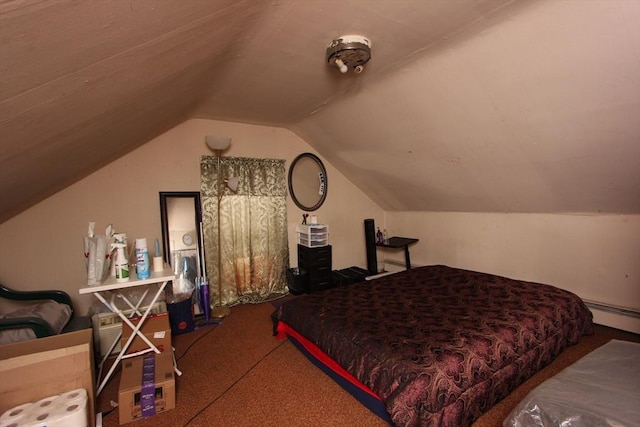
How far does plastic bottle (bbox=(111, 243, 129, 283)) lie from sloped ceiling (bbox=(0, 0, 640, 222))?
25.5 inches

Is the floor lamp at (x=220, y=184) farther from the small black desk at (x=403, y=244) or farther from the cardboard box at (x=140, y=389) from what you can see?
the small black desk at (x=403, y=244)

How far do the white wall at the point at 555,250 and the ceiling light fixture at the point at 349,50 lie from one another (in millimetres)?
2502

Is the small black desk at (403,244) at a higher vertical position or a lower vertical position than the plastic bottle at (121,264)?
lower

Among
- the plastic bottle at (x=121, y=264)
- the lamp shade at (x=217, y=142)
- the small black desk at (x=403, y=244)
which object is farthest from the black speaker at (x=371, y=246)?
the plastic bottle at (x=121, y=264)

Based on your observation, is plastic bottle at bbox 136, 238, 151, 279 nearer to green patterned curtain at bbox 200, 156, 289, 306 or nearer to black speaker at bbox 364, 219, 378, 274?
green patterned curtain at bbox 200, 156, 289, 306

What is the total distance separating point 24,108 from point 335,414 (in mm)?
2070

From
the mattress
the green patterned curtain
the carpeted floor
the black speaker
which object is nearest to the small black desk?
the black speaker

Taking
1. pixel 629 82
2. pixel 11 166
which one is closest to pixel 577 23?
pixel 629 82

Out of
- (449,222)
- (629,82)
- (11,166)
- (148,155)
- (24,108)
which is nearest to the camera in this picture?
(24,108)

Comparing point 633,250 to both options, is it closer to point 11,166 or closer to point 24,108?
point 24,108

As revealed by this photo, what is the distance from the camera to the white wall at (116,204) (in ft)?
8.59

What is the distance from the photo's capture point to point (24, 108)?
101cm

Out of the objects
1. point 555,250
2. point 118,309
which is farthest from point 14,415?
point 555,250

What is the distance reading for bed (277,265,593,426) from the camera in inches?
60.0
